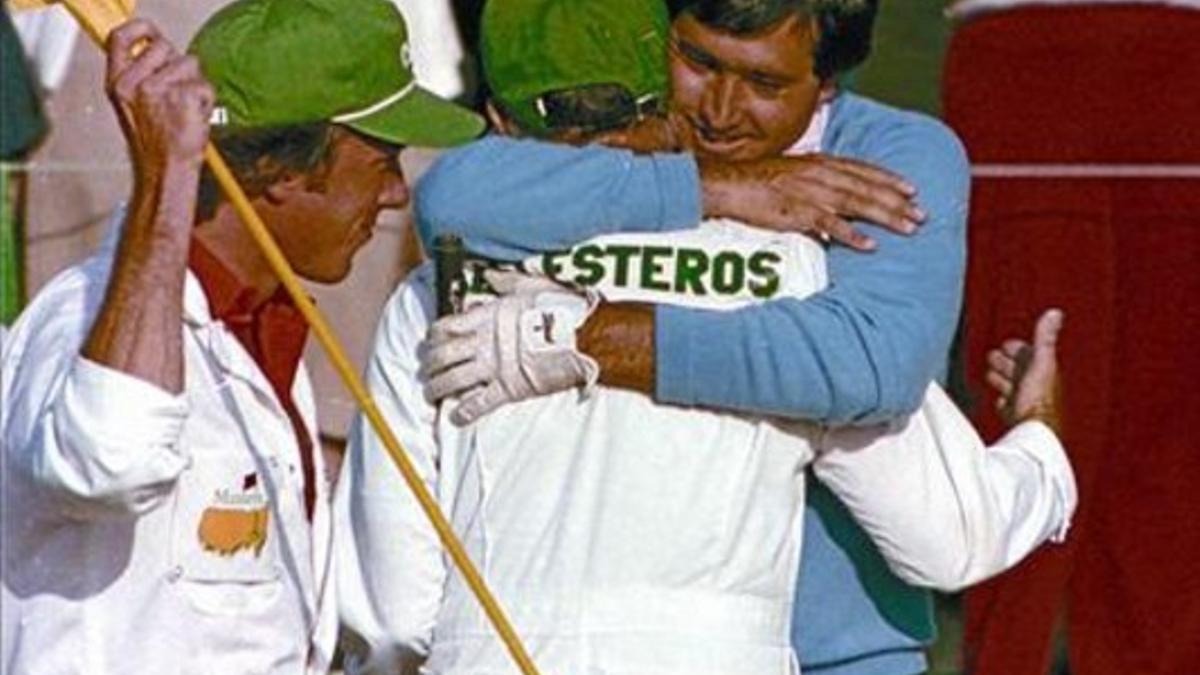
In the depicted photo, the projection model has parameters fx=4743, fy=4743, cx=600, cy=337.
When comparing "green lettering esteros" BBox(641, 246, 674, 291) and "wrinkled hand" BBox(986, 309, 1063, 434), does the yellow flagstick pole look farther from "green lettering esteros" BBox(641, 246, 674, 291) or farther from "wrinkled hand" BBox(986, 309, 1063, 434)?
"wrinkled hand" BBox(986, 309, 1063, 434)

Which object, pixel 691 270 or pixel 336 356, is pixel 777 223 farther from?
pixel 336 356

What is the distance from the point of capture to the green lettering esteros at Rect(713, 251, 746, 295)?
443 cm

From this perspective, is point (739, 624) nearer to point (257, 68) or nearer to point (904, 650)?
point (904, 650)

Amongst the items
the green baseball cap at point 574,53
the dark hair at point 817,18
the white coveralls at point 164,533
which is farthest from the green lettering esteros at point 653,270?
the white coveralls at point 164,533

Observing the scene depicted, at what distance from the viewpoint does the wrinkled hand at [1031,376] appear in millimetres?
4754

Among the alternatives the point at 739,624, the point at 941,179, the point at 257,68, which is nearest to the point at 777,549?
the point at 739,624

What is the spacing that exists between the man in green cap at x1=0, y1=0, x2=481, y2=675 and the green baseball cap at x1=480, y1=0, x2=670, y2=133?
14cm

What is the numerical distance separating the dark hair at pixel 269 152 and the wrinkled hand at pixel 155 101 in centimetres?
30

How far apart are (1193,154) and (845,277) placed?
645 mm

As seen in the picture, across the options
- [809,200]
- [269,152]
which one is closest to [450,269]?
[269,152]

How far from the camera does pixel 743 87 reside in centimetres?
461

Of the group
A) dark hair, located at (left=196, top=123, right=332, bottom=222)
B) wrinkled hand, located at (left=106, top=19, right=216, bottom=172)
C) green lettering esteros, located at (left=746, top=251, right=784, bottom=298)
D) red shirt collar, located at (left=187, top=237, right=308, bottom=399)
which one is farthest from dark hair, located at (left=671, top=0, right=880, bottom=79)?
wrinkled hand, located at (left=106, top=19, right=216, bottom=172)

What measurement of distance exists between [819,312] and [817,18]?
35 cm

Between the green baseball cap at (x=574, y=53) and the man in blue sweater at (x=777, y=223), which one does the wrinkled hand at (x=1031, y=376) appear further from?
the green baseball cap at (x=574, y=53)
